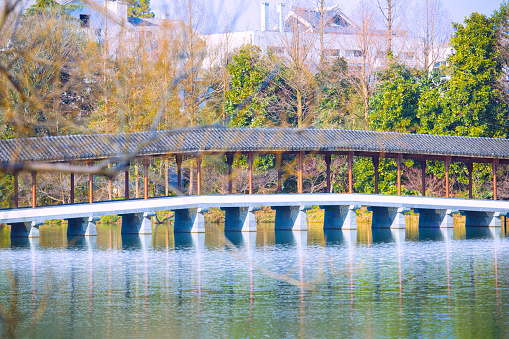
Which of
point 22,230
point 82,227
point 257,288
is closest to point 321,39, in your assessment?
point 82,227

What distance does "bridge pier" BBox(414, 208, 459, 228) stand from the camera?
3253 centimetres

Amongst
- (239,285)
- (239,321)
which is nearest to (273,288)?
(239,285)

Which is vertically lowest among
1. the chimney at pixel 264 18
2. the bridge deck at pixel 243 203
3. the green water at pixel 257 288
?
the green water at pixel 257 288

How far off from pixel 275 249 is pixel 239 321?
36.6 feet

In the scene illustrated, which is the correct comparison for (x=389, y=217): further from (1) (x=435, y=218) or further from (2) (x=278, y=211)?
(2) (x=278, y=211)

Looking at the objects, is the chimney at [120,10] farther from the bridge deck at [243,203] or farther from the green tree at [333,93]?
the green tree at [333,93]

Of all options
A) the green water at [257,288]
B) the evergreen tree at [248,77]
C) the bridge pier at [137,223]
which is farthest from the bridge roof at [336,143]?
the evergreen tree at [248,77]

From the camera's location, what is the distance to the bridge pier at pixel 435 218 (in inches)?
1281

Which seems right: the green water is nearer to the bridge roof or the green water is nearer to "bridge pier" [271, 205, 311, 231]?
"bridge pier" [271, 205, 311, 231]

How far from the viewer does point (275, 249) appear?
24.5m

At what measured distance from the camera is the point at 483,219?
3319 centimetres

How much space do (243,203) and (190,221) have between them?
247 cm

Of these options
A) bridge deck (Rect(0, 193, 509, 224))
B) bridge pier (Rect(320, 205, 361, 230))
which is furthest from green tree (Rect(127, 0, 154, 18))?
bridge pier (Rect(320, 205, 361, 230))

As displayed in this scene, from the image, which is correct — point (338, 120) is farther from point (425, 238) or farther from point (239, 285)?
point (239, 285)
